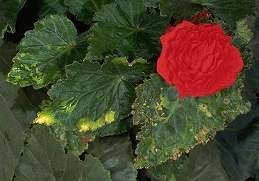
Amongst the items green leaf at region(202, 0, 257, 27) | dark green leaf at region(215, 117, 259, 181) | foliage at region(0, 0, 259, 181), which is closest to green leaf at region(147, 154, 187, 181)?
foliage at region(0, 0, 259, 181)

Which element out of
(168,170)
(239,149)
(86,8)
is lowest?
(239,149)

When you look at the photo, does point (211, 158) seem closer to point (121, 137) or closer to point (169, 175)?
point (169, 175)

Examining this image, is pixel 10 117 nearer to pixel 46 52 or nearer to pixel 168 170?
pixel 46 52

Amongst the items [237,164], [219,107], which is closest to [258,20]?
[237,164]

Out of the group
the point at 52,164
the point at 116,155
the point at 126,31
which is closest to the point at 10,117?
the point at 52,164

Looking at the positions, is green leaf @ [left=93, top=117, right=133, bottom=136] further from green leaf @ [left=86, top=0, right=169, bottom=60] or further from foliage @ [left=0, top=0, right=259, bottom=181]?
green leaf @ [left=86, top=0, right=169, bottom=60]
